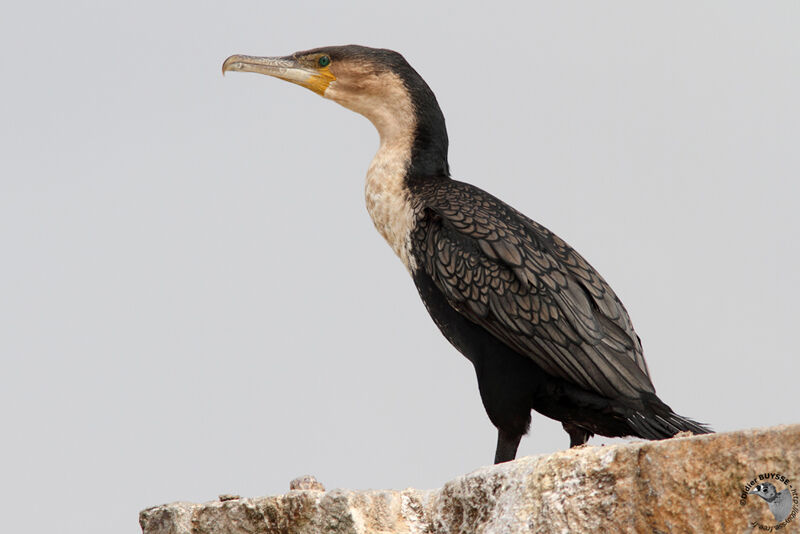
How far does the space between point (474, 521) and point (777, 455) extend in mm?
1160

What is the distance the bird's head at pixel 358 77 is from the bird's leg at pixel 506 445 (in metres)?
2.07

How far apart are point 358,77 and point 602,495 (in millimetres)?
3867

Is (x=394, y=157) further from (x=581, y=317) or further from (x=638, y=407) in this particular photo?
(x=638, y=407)

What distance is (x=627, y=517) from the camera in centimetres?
333

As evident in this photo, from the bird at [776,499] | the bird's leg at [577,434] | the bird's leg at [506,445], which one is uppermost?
the bird's leg at [577,434]

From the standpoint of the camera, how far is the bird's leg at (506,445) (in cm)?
539

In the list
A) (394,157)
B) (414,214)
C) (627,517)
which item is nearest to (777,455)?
(627,517)

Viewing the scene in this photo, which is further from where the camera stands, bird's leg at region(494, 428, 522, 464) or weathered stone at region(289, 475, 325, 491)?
bird's leg at region(494, 428, 522, 464)

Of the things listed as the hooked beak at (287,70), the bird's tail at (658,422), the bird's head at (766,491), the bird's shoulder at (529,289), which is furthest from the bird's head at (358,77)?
the bird's head at (766,491)

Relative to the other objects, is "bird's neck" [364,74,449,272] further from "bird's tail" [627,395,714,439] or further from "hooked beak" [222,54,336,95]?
"bird's tail" [627,395,714,439]

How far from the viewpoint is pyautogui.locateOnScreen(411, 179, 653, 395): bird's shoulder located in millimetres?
5219

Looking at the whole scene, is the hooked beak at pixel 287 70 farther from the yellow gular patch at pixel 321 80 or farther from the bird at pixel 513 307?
the bird at pixel 513 307

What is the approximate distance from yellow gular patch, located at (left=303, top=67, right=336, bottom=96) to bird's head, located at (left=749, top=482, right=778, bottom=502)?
4313 mm

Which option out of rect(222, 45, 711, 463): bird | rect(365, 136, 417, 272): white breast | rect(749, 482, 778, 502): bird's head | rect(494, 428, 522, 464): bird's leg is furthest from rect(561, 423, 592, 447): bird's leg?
rect(749, 482, 778, 502): bird's head
